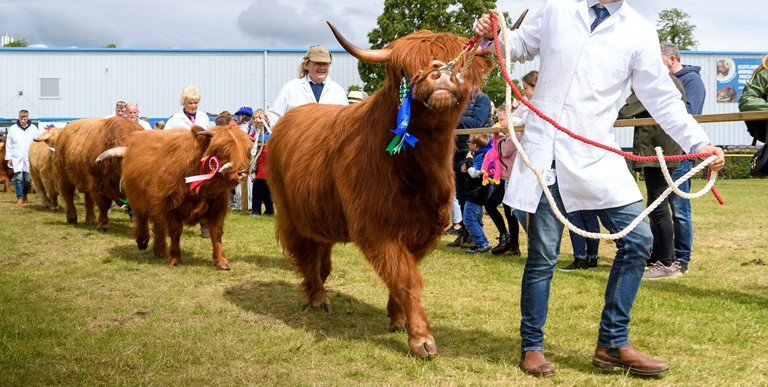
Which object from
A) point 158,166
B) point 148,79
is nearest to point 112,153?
point 158,166

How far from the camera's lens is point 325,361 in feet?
14.2

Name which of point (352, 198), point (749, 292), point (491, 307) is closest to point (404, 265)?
point (352, 198)

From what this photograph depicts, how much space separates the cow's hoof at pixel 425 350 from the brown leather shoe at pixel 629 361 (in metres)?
0.91

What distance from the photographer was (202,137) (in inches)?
314

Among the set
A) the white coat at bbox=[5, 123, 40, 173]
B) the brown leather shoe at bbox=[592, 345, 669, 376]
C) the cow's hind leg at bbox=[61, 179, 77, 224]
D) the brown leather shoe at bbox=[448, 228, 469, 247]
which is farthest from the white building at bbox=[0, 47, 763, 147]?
the brown leather shoe at bbox=[592, 345, 669, 376]

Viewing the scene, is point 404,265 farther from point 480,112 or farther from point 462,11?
point 462,11

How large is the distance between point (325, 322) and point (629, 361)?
2279 mm

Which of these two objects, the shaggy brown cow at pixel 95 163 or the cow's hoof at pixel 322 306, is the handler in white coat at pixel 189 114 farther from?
the cow's hoof at pixel 322 306

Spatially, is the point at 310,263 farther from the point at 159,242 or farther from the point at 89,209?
the point at 89,209

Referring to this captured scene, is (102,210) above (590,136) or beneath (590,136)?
beneath

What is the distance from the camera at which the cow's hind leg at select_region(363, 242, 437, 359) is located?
14.2 feet

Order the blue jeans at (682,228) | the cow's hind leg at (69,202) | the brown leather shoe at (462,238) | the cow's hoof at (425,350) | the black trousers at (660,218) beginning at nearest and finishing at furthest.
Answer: the cow's hoof at (425,350) → the black trousers at (660,218) → the blue jeans at (682,228) → the brown leather shoe at (462,238) → the cow's hind leg at (69,202)

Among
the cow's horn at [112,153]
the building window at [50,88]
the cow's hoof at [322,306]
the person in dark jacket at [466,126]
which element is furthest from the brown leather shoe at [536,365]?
the building window at [50,88]

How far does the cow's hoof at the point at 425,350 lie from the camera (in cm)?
432
